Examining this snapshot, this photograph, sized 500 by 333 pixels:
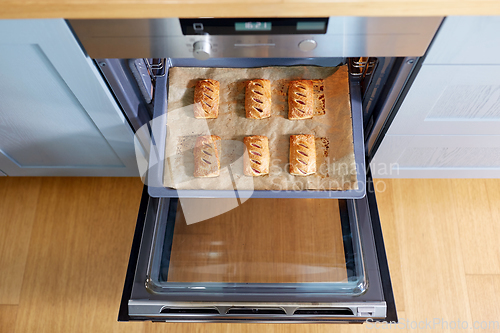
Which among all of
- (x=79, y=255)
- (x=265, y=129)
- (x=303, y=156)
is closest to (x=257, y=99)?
(x=265, y=129)

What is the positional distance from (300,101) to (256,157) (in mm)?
185

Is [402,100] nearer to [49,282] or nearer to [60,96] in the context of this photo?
[60,96]

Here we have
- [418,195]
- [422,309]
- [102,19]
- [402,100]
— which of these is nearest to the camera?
[102,19]

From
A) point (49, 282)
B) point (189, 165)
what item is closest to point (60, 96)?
point (189, 165)

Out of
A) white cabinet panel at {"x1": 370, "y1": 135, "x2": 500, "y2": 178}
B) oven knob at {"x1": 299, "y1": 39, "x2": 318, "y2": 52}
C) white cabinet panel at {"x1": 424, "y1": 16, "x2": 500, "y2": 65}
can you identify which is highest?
oven knob at {"x1": 299, "y1": 39, "x2": 318, "y2": 52}

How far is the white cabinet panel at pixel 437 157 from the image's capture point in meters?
1.09

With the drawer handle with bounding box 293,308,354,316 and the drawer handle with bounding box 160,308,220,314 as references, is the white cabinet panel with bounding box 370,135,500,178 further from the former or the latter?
the drawer handle with bounding box 160,308,220,314

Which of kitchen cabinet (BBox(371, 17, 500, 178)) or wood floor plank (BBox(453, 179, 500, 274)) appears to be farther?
wood floor plank (BBox(453, 179, 500, 274))

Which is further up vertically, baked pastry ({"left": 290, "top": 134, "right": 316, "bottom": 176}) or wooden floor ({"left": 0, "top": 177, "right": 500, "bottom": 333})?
baked pastry ({"left": 290, "top": 134, "right": 316, "bottom": 176})

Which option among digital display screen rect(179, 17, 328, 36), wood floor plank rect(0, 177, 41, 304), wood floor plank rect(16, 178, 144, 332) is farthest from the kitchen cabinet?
wood floor plank rect(0, 177, 41, 304)

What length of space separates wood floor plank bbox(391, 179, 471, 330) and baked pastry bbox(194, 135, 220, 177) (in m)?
0.86

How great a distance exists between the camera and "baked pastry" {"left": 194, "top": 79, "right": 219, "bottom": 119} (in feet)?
3.16

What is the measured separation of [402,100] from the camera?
903 mm

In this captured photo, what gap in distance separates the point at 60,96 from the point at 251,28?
51cm
